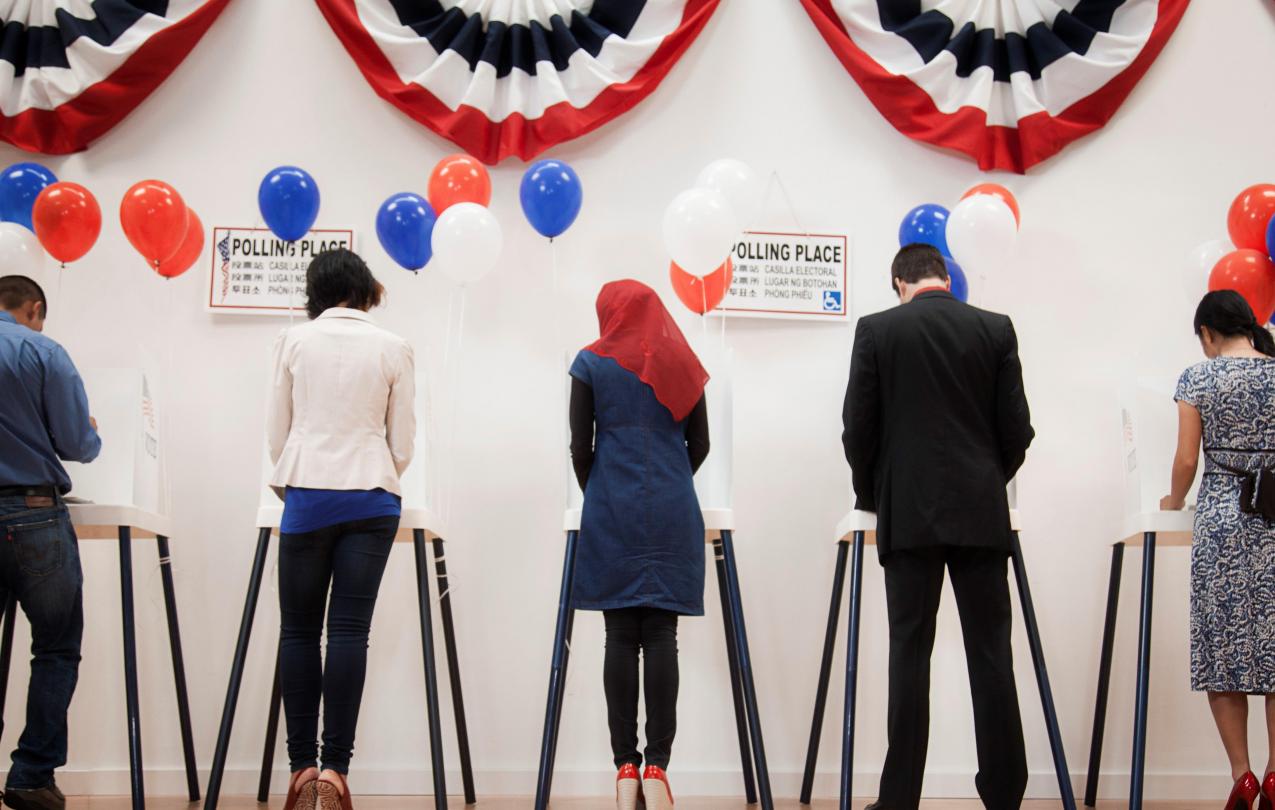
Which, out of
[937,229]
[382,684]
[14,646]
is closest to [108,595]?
[14,646]

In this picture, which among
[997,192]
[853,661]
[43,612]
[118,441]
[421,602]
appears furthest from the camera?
[997,192]

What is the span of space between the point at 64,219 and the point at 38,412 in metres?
0.79

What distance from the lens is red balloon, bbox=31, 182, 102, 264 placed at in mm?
3377

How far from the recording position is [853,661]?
301 cm

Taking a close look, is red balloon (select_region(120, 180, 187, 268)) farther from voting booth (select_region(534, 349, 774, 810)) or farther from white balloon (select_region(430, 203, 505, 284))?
voting booth (select_region(534, 349, 774, 810))

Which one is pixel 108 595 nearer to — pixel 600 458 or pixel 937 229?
pixel 600 458

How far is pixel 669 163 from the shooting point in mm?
3994

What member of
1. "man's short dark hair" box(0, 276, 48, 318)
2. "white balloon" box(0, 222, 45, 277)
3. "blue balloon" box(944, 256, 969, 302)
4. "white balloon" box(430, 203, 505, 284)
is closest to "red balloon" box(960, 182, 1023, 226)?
"blue balloon" box(944, 256, 969, 302)

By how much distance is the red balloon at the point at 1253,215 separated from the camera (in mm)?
3445

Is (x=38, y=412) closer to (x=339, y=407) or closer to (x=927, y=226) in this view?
(x=339, y=407)

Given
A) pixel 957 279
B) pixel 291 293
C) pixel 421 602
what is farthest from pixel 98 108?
pixel 957 279

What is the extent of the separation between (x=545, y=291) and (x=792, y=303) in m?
0.85

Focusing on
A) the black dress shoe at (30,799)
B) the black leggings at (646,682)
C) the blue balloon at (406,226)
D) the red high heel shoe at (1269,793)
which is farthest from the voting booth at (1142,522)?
the black dress shoe at (30,799)

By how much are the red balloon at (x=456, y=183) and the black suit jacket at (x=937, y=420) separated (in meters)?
1.39
